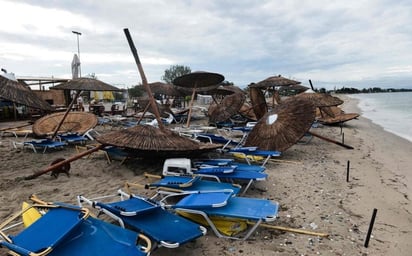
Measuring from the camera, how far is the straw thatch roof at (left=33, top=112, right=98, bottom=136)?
9.24m

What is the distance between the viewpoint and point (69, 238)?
2.65m

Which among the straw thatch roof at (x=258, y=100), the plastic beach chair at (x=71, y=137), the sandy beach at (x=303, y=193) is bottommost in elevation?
the sandy beach at (x=303, y=193)

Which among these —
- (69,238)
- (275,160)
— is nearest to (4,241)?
(69,238)

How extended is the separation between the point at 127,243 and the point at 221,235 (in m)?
1.25

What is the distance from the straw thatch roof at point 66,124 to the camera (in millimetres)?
9242

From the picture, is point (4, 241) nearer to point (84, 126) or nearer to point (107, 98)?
point (84, 126)

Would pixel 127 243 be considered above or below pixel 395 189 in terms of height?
above

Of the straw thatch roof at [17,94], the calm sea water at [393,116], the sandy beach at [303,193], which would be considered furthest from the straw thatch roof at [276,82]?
the straw thatch roof at [17,94]

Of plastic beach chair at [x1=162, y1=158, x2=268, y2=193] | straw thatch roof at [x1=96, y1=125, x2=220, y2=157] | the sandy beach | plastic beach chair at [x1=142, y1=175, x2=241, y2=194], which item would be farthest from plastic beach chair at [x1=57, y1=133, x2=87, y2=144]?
plastic beach chair at [x1=142, y1=175, x2=241, y2=194]

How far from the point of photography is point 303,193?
5207mm

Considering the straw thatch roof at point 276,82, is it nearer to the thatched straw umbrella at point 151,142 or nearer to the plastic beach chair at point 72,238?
the thatched straw umbrella at point 151,142

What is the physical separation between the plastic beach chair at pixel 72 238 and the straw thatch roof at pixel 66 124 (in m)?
6.80

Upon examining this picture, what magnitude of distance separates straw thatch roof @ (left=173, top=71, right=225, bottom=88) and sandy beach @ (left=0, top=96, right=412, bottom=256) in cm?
374

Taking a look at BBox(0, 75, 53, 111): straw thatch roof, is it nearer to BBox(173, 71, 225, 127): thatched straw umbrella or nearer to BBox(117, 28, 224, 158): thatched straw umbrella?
BBox(117, 28, 224, 158): thatched straw umbrella
